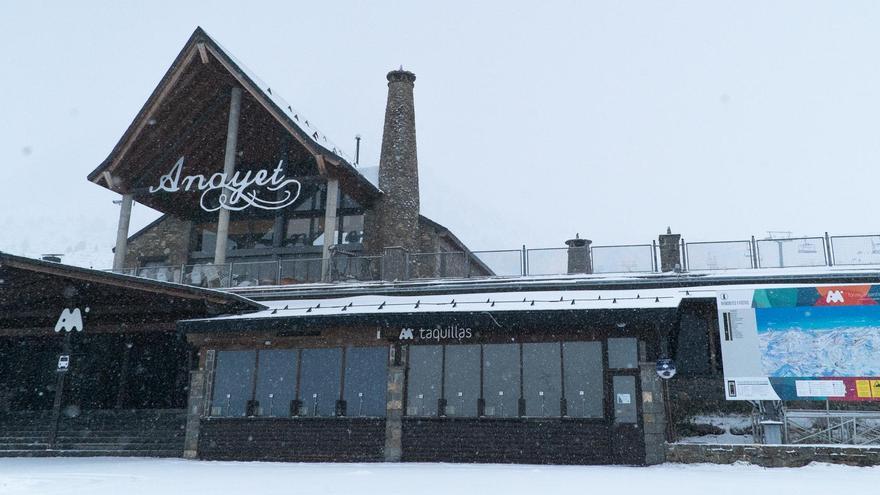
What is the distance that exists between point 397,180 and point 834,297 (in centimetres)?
1396

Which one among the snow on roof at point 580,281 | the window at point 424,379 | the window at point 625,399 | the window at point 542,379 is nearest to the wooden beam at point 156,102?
the snow on roof at point 580,281

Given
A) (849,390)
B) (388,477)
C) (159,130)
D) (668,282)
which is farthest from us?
(159,130)

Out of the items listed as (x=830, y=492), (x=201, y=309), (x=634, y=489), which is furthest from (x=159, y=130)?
(x=830, y=492)

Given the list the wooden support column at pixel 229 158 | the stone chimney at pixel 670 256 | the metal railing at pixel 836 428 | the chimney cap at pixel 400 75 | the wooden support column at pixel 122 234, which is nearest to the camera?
the metal railing at pixel 836 428

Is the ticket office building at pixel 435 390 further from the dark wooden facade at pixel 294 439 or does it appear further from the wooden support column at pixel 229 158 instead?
the wooden support column at pixel 229 158

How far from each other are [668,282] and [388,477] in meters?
9.07

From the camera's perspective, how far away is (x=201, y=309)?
2030 centimetres

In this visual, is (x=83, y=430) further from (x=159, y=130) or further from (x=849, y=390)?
(x=849, y=390)

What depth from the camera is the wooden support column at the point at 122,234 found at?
25.1m

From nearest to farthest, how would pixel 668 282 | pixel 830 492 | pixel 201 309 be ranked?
pixel 830 492
pixel 668 282
pixel 201 309

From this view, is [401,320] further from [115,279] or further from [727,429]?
[727,429]

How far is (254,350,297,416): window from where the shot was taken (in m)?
19.1

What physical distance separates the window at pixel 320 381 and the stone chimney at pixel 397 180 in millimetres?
5728

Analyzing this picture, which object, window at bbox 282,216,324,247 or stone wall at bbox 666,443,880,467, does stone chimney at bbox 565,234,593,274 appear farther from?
window at bbox 282,216,324,247
